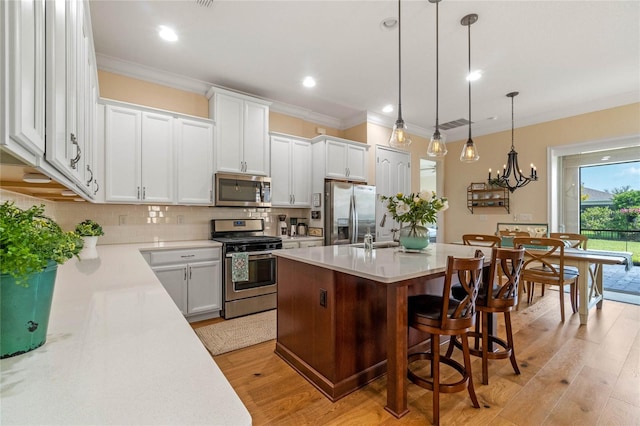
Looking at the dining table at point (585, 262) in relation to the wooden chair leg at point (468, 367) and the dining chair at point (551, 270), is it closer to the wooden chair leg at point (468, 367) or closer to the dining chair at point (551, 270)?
the dining chair at point (551, 270)

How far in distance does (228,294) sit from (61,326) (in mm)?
2553

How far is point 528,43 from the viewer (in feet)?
9.70

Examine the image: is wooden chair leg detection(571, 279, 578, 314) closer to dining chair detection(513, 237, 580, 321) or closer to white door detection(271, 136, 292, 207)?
dining chair detection(513, 237, 580, 321)

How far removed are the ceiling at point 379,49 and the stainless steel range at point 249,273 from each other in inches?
78.3

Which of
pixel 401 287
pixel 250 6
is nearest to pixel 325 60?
pixel 250 6

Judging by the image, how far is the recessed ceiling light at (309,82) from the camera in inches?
148

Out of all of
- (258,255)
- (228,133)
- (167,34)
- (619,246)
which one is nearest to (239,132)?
(228,133)

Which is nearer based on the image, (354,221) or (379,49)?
(379,49)

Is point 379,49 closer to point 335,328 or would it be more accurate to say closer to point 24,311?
point 335,328

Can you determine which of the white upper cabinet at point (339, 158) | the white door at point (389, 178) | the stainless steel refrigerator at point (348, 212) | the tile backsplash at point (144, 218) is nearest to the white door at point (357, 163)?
the white upper cabinet at point (339, 158)

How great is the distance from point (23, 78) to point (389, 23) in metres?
2.77

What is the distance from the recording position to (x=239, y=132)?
3.87m

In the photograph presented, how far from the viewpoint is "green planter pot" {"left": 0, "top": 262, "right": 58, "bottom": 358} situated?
68cm

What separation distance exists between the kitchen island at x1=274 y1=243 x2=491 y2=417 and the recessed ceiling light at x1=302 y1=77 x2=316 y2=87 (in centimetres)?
243
